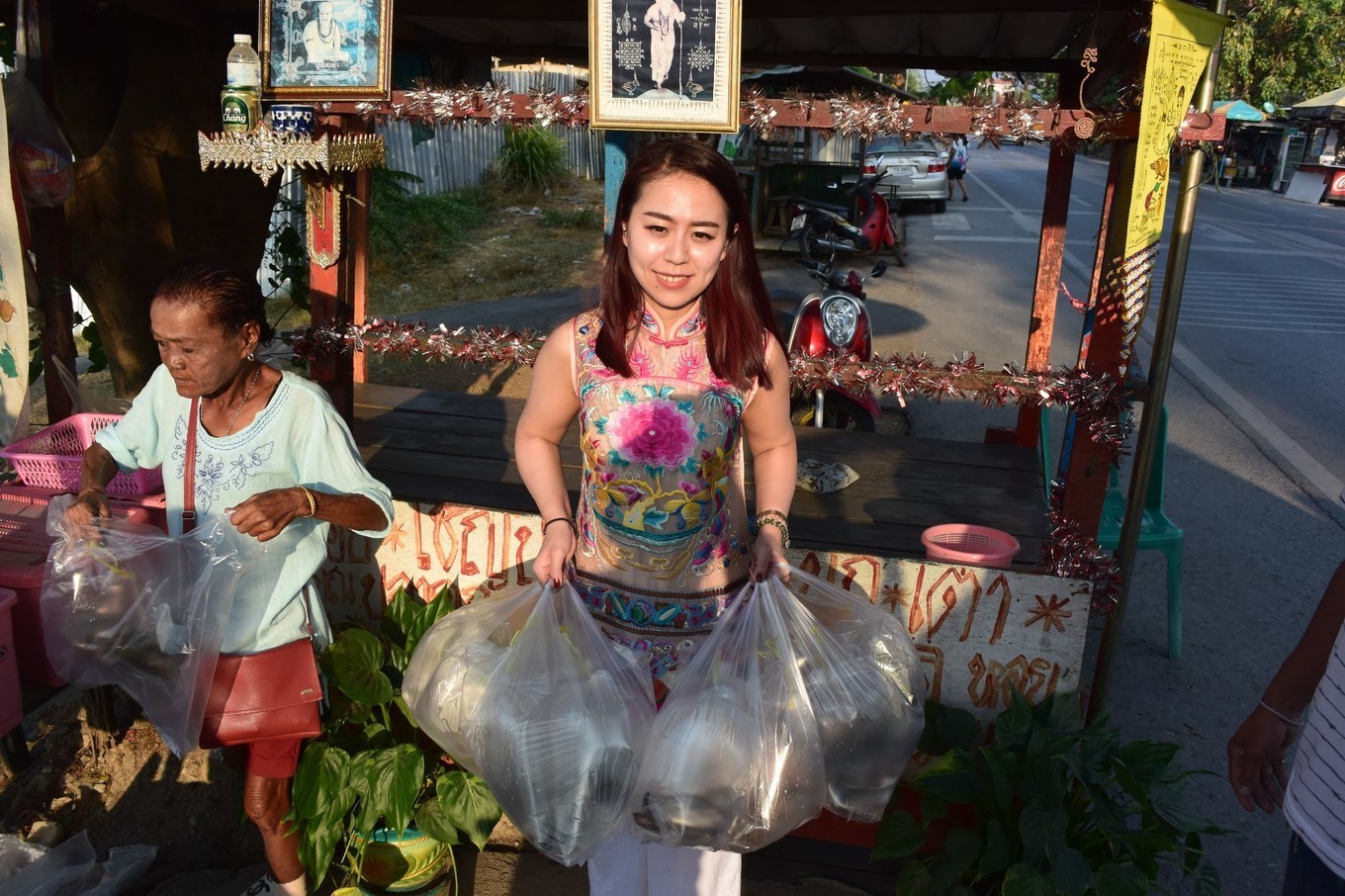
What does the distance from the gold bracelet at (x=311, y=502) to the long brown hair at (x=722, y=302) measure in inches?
27.8

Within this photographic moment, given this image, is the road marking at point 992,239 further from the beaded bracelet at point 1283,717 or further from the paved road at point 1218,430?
the beaded bracelet at point 1283,717

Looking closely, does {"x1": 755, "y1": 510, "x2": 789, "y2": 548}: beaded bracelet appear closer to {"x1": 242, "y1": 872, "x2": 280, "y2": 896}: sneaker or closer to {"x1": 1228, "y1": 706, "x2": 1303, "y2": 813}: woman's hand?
{"x1": 1228, "y1": 706, "x2": 1303, "y2": 813}: woman's hand

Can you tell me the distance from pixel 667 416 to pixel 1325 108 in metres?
30.4

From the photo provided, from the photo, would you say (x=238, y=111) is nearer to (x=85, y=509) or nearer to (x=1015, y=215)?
(x=85, y=509)

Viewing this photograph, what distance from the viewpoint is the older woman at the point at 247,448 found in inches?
85.5

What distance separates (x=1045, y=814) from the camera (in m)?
2.32

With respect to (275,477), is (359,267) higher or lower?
higher

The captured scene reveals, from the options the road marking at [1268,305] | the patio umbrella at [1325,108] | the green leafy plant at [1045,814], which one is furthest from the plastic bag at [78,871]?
the patio umbrella at [1325,108]

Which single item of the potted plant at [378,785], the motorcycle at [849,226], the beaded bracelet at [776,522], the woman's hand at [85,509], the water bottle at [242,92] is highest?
the water bottle at [242,92]

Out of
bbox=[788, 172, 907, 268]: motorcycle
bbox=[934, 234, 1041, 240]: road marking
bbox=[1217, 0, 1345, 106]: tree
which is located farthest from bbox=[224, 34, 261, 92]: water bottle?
bbox=[1217, 0, 1345, 106]: tree

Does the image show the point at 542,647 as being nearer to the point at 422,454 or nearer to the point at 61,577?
the point at 61,577

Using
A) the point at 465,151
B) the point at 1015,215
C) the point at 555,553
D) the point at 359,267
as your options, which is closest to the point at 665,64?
the point at 555,553

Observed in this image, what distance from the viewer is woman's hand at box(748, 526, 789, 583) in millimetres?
2064

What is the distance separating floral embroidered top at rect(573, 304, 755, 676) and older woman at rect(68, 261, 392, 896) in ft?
1.86
